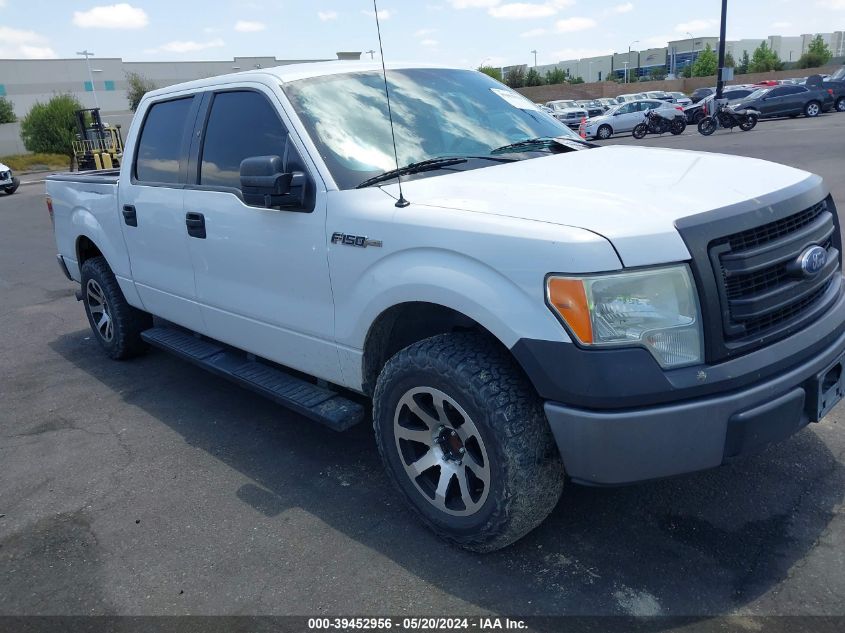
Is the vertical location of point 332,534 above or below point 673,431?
below

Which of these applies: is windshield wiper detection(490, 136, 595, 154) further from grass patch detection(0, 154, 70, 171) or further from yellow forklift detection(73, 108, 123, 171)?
grass patch detection(0, 154, 70, 171)

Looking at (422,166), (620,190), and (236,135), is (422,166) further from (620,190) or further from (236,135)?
(236,135)

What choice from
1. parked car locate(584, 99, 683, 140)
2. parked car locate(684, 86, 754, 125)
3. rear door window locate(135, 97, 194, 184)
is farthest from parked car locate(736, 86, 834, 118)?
rear door window locate(135, 97, 194, 184)

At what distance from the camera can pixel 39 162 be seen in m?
45.3

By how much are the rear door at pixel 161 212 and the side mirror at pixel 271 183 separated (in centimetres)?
114

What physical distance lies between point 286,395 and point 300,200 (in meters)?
1.02

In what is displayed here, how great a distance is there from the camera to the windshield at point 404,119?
3340mm

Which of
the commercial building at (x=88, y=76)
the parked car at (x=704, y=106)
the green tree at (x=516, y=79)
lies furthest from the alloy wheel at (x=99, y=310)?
the green tree at (x=516, y=79)

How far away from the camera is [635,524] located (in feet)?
10.0

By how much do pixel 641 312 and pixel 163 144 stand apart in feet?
11.4

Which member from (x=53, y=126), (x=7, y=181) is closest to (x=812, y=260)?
(x=7, y=181)

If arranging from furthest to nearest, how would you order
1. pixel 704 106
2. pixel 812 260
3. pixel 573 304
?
pixel 704 106
pixel 812 260
pixel 573 304

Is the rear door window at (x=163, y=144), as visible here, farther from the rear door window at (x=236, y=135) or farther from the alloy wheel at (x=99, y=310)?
the alloy wheel at (x=99, y=310)

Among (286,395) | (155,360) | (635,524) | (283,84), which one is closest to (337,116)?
(283,84)
